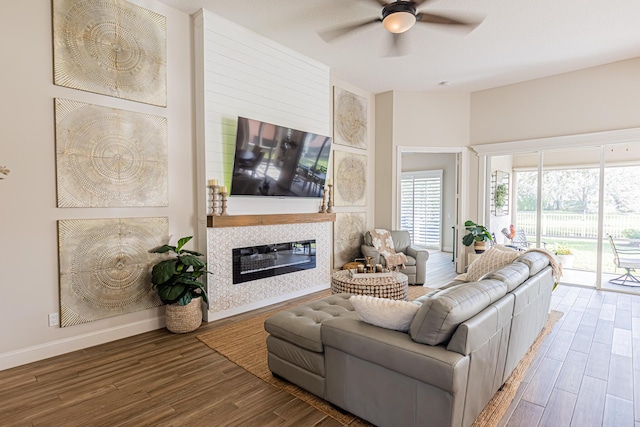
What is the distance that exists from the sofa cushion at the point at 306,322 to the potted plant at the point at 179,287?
128cm

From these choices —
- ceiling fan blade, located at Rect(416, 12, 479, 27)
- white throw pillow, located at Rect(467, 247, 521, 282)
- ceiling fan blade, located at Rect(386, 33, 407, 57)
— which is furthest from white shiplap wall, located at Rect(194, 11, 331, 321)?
white throw pillow, located at Rect(467, 247, 521, 282)

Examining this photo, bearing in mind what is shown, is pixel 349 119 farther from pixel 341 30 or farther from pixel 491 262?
pixel 491 262

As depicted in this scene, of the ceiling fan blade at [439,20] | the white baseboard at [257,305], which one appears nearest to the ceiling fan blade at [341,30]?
the ceiling fan blade at [439,20]

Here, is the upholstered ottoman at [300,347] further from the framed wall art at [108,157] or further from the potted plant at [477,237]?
the potted plant at [477,237]

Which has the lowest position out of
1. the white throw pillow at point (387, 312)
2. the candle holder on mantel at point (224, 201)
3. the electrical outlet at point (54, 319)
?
the electrical outlet at point (54, 319)

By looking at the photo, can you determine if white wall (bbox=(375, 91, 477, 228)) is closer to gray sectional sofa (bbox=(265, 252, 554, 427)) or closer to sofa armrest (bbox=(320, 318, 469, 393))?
gray sectional sofa (bbox=(265, 252, 554, 427))

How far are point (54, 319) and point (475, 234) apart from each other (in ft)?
20.4

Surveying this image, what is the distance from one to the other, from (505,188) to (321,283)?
408cm

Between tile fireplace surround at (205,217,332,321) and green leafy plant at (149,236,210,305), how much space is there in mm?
326

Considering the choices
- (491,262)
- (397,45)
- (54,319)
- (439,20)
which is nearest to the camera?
(54,319)

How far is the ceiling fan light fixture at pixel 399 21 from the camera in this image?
10.2ft

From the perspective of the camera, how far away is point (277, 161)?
14.8ft

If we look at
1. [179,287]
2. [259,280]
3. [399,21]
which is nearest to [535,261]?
[399,21]

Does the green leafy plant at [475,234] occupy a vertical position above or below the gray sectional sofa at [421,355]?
above
